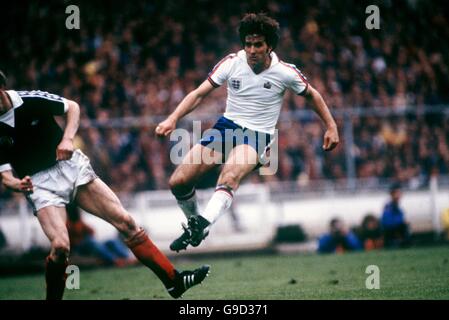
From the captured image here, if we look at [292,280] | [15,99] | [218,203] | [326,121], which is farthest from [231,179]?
[15,99]

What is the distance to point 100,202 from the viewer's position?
8.18 metres

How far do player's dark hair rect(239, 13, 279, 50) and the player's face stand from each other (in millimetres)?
47

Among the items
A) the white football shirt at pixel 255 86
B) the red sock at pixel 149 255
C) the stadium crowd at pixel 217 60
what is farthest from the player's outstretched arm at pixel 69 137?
the stadium crowd at pixel 217 60

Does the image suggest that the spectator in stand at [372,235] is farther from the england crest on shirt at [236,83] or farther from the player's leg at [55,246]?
the player's leg at [55,246]

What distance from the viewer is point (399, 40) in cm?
2183

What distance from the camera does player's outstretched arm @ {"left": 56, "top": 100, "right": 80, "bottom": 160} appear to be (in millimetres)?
7719

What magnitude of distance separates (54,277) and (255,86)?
9.53 feet

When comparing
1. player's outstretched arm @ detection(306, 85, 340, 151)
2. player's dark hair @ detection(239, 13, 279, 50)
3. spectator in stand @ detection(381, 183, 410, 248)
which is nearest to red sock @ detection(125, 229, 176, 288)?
player's outstretched arm @ detection(306, 85, 340, 151)

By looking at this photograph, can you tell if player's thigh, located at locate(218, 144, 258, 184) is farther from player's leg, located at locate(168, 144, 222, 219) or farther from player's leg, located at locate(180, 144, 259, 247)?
player's leg, located at locate(168, 144, 222, 219)

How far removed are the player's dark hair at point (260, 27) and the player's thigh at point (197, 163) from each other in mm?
1262

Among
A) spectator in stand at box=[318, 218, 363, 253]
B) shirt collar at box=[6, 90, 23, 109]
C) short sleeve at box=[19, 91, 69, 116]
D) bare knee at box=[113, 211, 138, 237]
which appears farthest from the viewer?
spectator in stand at box=[318, 218, 363, 253]

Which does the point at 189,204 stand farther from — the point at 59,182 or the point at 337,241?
the point at 337,241

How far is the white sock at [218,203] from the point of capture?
8508 millimetres
